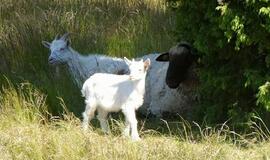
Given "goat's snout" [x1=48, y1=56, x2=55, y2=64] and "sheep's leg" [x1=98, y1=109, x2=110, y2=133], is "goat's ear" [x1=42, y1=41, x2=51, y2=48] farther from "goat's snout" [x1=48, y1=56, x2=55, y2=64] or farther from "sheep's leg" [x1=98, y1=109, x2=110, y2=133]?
"sheep's leg" [x1=98, y1=109, x2=110, y2=133]

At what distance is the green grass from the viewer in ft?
36.3

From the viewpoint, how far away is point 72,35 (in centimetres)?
1281

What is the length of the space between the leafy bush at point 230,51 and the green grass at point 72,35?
6.47ft

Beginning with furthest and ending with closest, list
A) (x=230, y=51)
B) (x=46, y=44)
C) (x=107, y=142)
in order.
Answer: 1. (x=46, y=44)
2. (x=230, y=51)
3. (x=107, y=142)

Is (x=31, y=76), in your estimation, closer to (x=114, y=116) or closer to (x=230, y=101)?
(x=114, y=116)

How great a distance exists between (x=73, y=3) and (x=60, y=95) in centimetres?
642

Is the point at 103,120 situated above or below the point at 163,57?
below

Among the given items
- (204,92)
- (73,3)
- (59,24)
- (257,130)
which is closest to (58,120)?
(204,92)

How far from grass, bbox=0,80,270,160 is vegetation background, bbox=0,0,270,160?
1cm

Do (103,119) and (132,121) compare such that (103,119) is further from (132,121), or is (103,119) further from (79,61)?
(79,61)

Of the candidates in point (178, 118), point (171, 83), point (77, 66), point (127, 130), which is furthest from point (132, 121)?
point (77, 66)

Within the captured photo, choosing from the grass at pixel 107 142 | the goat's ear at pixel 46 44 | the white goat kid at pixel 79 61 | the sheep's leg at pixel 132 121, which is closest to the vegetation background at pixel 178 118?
the grass at pixel 107 142

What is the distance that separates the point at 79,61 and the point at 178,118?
2.16m

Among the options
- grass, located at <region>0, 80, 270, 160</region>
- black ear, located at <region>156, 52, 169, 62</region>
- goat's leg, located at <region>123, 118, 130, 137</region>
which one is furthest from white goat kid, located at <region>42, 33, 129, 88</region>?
goat's leg, located at <region>123, 118, 130, 137</region>
